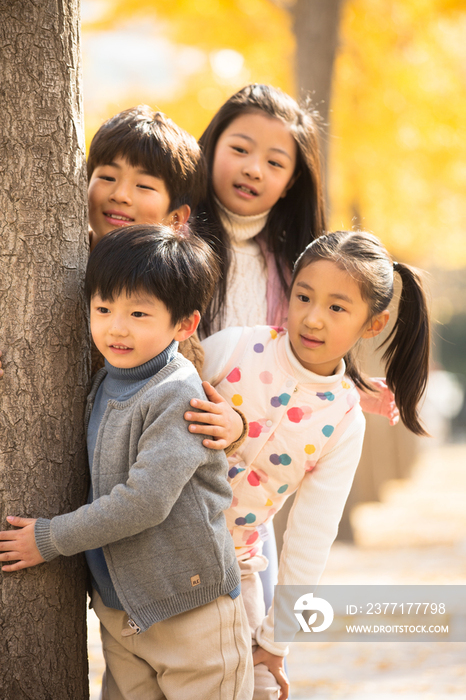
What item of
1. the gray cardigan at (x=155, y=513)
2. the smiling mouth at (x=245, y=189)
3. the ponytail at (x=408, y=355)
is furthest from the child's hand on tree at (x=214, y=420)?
the smiling mouth at (x=245, y=189)

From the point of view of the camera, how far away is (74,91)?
1.88 m

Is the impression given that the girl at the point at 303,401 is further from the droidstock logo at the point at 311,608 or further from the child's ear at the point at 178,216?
the child's ear at the point at 178,216

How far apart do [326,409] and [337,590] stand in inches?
120

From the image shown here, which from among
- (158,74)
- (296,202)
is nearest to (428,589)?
(296,202)

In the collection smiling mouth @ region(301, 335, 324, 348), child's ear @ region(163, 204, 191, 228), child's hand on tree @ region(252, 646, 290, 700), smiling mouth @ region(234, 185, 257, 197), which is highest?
smiling mouth @ region(234, 185, 257, 197)

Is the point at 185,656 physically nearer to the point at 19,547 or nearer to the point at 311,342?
the point at 19,547

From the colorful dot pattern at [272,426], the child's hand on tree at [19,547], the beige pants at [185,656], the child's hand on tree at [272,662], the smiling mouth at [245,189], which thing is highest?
the smiling mouth at [245,189]

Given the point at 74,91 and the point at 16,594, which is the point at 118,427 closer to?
the point at 16,594

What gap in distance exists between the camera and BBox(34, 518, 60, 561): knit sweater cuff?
64.6 inches

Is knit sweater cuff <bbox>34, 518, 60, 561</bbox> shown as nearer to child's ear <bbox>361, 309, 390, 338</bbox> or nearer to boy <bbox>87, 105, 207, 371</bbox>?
boy <bbox>87, 105, 207, 371</bbox>

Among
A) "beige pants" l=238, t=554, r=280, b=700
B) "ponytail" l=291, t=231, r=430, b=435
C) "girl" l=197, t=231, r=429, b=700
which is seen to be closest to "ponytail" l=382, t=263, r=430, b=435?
"ponytail" l=291, t=231, r=430, b=435

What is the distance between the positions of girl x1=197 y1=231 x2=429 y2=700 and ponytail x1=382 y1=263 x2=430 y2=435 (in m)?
0.21

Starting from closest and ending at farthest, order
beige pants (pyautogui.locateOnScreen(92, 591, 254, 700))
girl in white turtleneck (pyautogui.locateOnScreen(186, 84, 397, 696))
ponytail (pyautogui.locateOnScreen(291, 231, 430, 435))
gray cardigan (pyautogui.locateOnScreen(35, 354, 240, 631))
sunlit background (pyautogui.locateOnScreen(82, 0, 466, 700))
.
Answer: gray cardigan (pyautogui.locateOnScreen(35, 354, 240, 631)), beige pants (pyautogui.locateOnScreen(92, 591, 254, 700)), ponytail (pyautogui.locateOnScreen(291, 231, 430, 435)), girl in white turtleneck (pyautogui.locateOnScreen(186, 84, 397, 696)), sunlit background (pyautogui.locateOnScreen(82, 0, 466, 700))

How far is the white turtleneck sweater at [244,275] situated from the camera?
8.19ft
